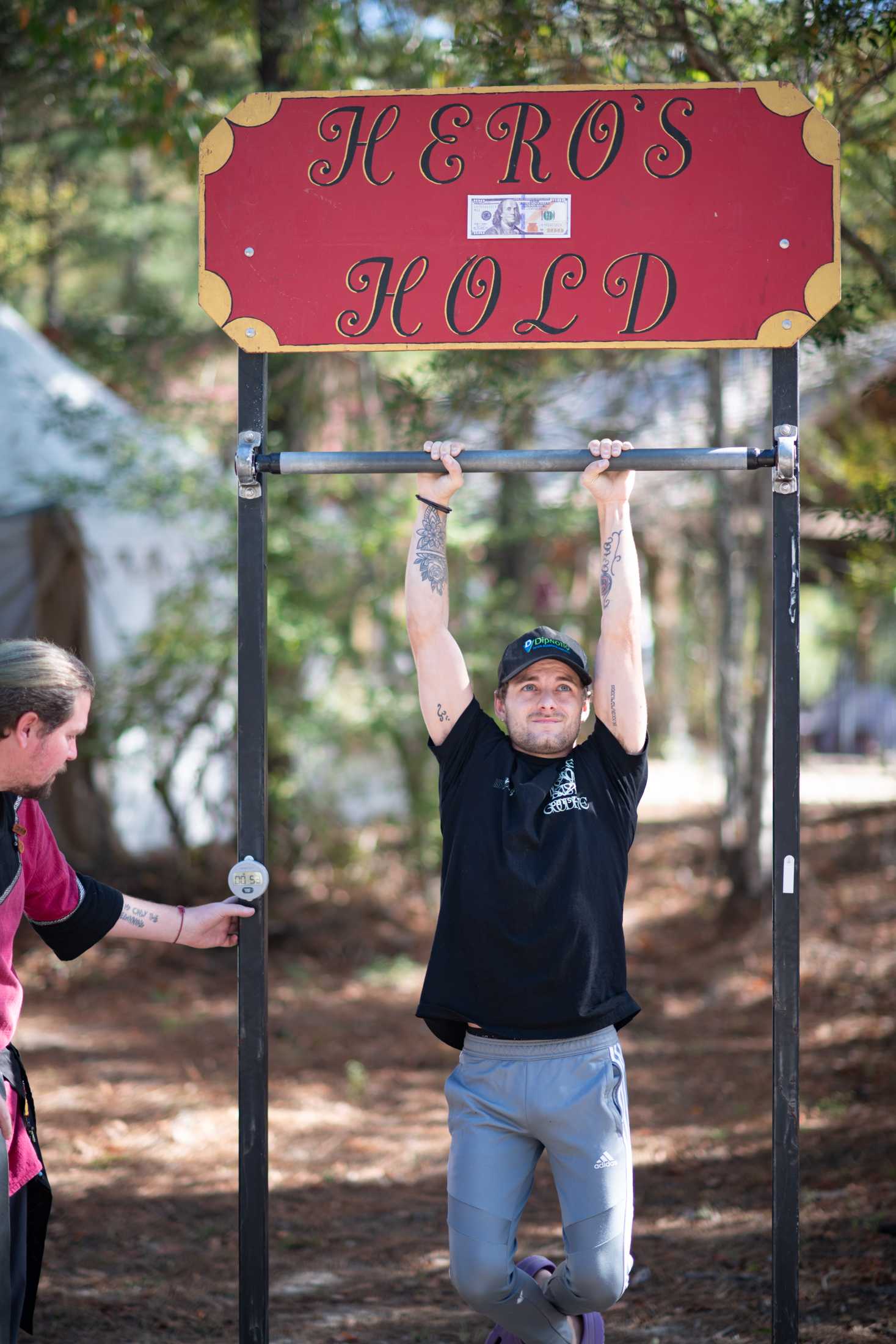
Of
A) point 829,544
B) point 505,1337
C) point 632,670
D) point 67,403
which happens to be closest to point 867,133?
point 632,670

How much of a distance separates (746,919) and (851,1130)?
3316 mm

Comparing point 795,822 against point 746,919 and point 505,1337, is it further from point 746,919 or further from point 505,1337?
point 746,919

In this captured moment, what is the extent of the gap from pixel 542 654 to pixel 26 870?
50.2 inches

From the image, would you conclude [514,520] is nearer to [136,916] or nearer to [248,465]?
Result: [248,465]

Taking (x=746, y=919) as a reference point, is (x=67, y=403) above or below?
above

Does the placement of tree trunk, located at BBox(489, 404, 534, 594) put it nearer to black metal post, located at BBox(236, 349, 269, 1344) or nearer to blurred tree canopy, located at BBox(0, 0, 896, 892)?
blurred tree canopy, located at BBox(0, 0, 896, 892)

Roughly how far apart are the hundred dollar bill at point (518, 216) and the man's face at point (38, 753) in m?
1.50

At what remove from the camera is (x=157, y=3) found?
6.82 m

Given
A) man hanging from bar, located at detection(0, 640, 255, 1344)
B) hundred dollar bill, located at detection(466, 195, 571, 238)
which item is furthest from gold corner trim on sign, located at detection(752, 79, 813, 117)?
man hanging from bar, located at detection(0, 640, 255, 1344)

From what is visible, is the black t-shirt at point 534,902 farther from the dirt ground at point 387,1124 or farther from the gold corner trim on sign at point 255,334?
the dirt ground at point 387,1124

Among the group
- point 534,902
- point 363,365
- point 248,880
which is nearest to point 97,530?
point 363,365

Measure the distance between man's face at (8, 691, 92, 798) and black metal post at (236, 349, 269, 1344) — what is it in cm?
49

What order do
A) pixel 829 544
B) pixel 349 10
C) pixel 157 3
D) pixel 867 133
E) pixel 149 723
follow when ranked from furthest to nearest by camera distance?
1. pixel 829 544
2. pixel 149 723
3. pixel 157 3
4. pixel 349 10
5. pixel 867 133

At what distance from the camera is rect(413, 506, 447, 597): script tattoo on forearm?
3037 millimetres
